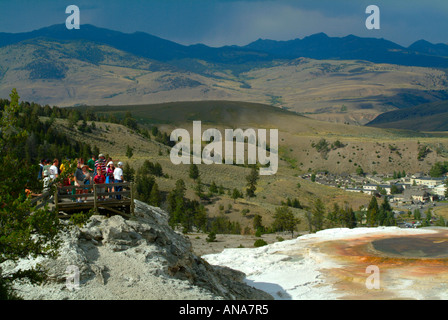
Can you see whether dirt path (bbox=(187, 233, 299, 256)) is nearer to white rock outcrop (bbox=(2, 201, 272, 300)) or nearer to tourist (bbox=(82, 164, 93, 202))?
white rock outcrop (bbox=(2, 201, 272, 300))

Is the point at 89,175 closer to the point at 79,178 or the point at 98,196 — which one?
the point at 79,178

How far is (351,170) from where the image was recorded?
176000 millimetres

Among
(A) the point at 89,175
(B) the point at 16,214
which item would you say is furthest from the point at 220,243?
(B) the point at 16,214

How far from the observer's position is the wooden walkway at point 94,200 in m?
21.0

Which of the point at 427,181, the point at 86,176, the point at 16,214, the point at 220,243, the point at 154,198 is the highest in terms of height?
the point at 86,176

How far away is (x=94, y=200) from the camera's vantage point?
71.4ft

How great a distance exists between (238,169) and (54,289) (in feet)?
365

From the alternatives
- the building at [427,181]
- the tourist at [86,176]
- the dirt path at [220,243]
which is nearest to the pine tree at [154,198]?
the dirt path at [220,243]

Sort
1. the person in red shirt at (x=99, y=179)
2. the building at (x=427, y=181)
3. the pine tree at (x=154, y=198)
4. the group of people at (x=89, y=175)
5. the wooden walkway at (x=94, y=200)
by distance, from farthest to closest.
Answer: the building at (x=427, y=181), the pine tree at (x=154, y=198), the person in red shirt at (x=99, y=179), the group of people at (x=89, y=175), the wooden walkway at (x=94, y=200)

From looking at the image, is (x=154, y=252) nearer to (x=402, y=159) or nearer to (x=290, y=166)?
(x=290, y=166)

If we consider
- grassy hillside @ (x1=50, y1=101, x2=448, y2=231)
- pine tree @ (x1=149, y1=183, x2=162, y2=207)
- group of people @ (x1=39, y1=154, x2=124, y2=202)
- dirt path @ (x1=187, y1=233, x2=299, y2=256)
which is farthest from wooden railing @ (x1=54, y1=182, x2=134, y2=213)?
grassy hillside @ (x1=50, y1=101, x2=448, y2=231)

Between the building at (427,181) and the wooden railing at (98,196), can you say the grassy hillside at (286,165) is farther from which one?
the wooden railing at (98,196)

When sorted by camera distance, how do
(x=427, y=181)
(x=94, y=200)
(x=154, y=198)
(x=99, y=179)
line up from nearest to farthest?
(x=94, y=200)
(x=99, y=179)
(x=154, y=198)
(x=427, y=181)
